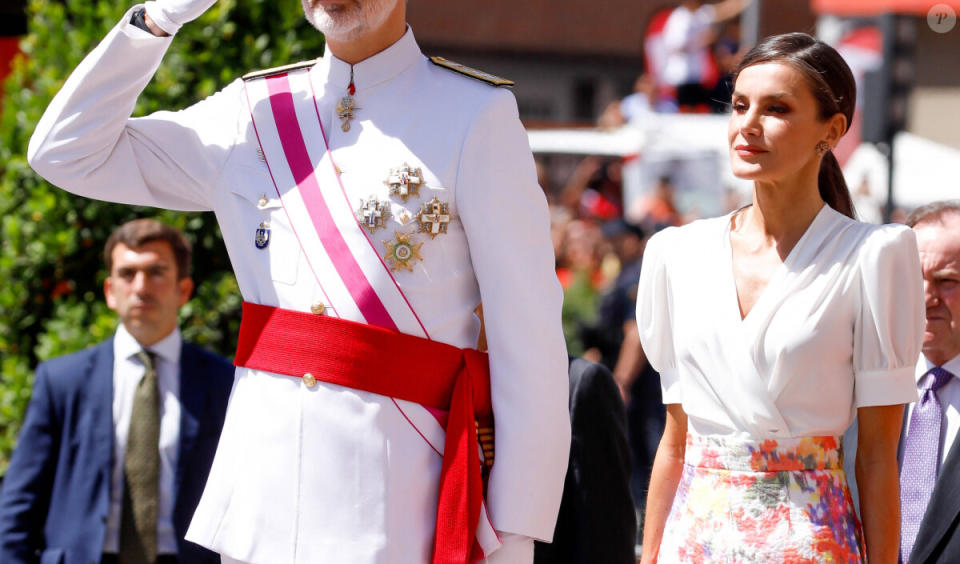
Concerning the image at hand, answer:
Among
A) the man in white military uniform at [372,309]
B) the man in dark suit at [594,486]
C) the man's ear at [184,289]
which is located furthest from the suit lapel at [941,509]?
the man's ear at [184,289]

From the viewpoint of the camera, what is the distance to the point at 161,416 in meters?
4.53

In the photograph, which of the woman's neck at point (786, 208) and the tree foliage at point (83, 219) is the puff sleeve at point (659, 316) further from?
the tree foliage at point (83, 219)

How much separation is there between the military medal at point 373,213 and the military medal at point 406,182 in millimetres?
33

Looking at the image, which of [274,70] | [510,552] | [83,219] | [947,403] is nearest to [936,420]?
[947,403]

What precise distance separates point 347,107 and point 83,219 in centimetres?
250

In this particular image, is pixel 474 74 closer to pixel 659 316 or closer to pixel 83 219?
pixel 659 316

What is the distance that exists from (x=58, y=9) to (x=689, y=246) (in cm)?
306

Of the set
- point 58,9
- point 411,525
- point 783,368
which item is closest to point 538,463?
point 411,525

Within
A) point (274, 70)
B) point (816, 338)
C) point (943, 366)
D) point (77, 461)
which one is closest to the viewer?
point (816, 338)

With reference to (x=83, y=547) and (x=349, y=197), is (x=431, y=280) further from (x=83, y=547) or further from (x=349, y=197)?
(x=83, y=547)

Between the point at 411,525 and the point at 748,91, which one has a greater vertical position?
the point at 748,91

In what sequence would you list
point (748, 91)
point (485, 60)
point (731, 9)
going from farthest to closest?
point (485, 60) → point (731, 9) → point (748, 91)

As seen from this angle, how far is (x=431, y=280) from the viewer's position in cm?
282

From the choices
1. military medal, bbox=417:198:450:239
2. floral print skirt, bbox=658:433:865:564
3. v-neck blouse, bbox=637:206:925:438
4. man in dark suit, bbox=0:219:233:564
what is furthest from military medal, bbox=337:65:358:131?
man in dark suit, bbox=0:219:233:564
